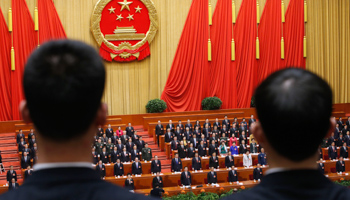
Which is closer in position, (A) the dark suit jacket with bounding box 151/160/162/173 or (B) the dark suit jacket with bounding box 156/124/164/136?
(A) the dark suit jacket with bounding box 151/160/162/173

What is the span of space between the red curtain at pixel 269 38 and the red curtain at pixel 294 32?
1.09 ft

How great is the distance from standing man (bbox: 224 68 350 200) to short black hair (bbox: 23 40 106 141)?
42 cm

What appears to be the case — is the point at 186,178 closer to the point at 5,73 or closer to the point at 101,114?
the point at 5,73

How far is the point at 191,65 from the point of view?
1792 cm

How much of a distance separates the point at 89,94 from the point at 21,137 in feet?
44.4

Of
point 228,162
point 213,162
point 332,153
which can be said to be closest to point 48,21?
point 213,162

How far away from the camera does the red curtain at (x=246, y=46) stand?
1817 cm

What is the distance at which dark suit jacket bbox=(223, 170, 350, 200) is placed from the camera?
3.83 feet

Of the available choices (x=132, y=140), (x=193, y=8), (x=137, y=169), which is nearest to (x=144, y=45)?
(x=193, y=8)

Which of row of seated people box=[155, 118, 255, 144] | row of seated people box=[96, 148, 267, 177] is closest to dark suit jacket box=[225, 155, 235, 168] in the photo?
row of seated people box=[96, 148, 267, 177]

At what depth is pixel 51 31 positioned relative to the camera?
55.0ft

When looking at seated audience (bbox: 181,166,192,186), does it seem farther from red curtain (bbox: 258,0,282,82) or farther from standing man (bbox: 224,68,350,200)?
standing man (bbox: 224,68,350,200)

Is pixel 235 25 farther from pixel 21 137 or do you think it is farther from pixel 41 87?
pixel 41 87

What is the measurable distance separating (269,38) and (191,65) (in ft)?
10.3
